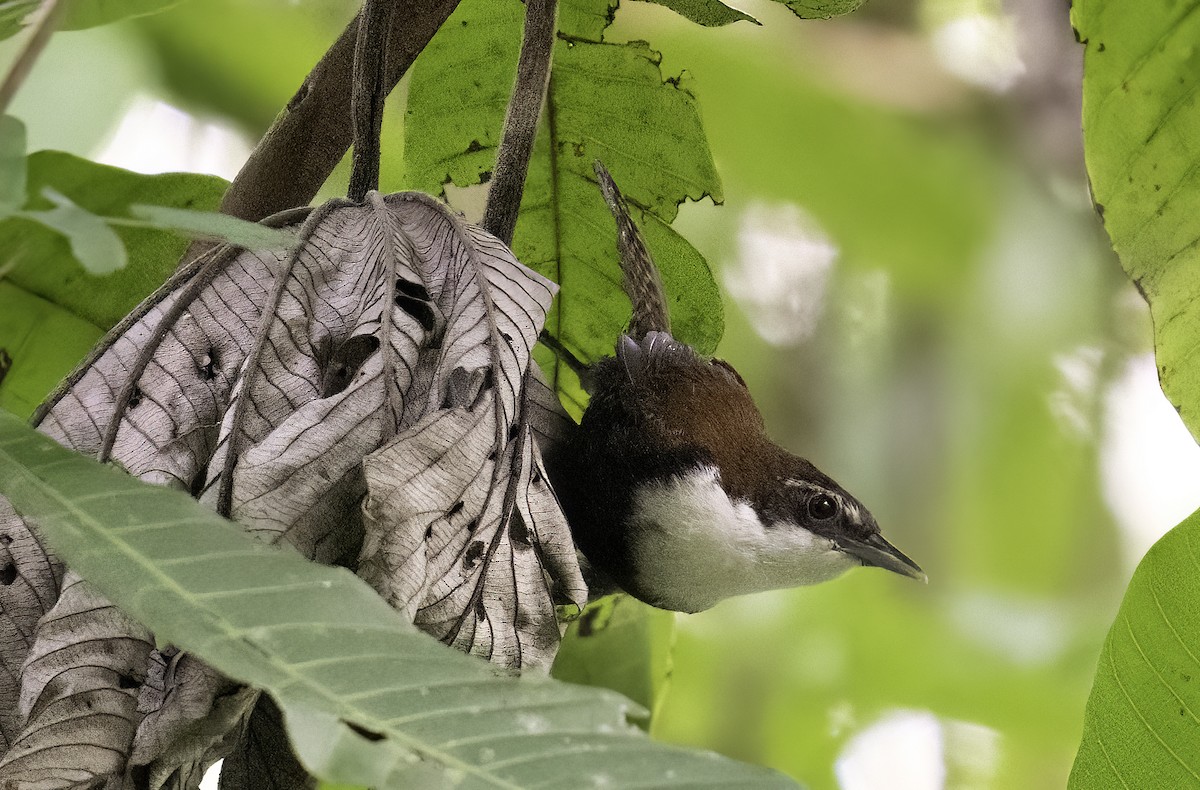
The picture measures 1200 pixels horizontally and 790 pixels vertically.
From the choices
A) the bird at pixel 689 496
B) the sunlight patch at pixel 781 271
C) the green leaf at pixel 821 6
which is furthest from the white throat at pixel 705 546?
the sunlight patch at pixel 781 271

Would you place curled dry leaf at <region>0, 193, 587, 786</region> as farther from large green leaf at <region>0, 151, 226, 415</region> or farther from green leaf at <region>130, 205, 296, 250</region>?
large green leaf at <region>0, 151, 226, 415</region>

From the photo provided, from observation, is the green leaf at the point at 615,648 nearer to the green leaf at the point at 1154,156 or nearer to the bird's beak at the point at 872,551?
the bird's beak at the point at 872,551

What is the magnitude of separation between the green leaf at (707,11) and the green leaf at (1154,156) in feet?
0.92

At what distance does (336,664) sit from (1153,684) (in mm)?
624

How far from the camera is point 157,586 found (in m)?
0.43

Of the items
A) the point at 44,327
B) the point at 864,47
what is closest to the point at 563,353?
the point at 44,327

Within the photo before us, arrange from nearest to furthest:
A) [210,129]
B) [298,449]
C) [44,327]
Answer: [298,449] → [44,327] → [210,129]

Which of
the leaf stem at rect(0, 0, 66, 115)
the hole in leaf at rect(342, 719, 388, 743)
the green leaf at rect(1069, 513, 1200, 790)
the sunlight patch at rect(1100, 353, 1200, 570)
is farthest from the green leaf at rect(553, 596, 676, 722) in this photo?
the sunlight patch at rect(1100, 353, 1200, 570)

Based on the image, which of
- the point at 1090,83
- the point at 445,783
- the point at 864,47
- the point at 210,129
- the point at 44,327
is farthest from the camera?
the point at 864,47

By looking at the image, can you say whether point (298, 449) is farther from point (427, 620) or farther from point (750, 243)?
point (750, 243)

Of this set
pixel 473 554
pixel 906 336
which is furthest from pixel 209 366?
pixel 906 336

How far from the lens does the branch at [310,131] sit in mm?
906

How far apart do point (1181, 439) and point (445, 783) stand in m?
1.61

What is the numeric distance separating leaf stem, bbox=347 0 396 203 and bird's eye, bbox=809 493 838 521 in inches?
17.1
